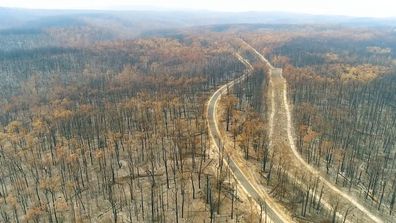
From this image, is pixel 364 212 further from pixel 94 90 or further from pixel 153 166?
pixel 94 90

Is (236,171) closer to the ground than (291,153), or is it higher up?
higher up

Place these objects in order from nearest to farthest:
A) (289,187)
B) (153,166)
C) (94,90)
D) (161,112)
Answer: (289,187) → (153,166) → (161,112) → (94,90)

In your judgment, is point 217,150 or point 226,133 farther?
point 226,133

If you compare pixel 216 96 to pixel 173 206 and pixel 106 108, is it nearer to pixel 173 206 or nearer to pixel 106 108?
pixel 106 108

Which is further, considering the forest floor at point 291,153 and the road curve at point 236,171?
the forest floor at point 291,153

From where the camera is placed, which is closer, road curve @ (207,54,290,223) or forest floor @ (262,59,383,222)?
road curve @ (207,54,290,223)

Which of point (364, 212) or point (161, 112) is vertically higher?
point (161, 112)

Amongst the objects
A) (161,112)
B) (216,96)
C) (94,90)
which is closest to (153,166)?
(161,112)

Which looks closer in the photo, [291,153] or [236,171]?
[236,171]

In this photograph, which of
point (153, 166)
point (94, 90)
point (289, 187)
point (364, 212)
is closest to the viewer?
point (364, 212)
